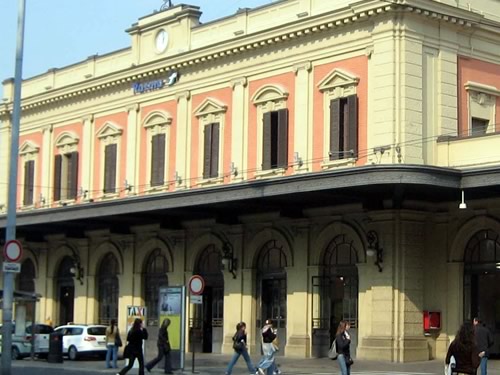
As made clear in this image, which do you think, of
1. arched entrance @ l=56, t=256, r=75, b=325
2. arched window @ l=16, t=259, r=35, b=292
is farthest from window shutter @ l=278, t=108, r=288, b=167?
arched window @ l=16, t=259, r=35, b=292

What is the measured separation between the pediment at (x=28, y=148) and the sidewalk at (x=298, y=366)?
15439 mm

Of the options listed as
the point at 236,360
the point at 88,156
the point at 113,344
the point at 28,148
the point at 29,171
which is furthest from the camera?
the point at 28,148

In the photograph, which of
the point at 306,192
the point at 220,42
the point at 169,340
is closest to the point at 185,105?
the point at 220,42

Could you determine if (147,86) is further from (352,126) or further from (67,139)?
(352,126)

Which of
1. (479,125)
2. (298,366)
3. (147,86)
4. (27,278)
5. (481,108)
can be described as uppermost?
(147,86)

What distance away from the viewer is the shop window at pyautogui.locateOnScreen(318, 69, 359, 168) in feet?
118

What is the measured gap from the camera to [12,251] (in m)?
24.4

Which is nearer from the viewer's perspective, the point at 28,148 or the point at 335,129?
the point at 335,129

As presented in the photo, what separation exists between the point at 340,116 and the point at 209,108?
711cm

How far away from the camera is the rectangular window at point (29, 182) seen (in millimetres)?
51906

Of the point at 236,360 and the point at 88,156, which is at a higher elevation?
the point at 88,156

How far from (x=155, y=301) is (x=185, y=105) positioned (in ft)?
26.0

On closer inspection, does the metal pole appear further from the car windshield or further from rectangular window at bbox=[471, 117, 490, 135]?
rectangular window at bbox=[471, 117, 490, 135]

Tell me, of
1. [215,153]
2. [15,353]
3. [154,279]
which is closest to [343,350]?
[215,153]
